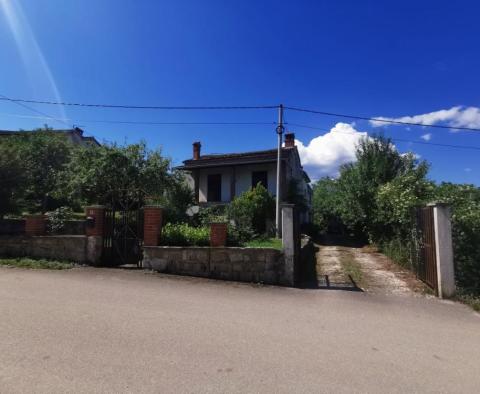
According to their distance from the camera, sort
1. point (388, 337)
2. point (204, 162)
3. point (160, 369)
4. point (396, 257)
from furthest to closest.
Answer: point (204, 162) < point (396, 257) < point (388, 337) < point (160, 369)

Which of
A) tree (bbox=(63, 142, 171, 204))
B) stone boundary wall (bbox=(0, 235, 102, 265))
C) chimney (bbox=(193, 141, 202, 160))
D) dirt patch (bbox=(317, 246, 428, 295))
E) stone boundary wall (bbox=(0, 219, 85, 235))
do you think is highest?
chimney (bbox=(193, 141, 202, 160))

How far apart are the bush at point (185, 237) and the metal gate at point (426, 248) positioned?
5087 millimetres

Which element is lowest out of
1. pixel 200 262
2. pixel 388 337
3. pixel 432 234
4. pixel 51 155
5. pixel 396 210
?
pixel 388 337

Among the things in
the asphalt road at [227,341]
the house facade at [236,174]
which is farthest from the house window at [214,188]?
the asphalt road at [227,341]

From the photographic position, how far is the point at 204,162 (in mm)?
20359

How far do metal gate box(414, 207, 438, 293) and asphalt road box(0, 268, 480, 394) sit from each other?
34.5 inches

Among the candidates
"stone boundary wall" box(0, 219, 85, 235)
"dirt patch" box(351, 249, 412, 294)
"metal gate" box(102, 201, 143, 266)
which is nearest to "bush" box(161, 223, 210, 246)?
"metal gate" box(102, 201, 143, 266)

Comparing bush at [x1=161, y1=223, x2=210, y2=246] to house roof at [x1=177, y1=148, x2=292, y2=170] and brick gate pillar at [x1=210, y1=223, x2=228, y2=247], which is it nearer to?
brick gate pillar at [x1=210, y1=223, x2=228, y2=247]

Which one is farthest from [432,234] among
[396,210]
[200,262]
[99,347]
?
[99,347]

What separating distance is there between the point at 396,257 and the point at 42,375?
1022 cm

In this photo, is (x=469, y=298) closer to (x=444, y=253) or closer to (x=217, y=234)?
(x=444, y=253)

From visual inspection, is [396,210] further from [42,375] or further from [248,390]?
[42,375]

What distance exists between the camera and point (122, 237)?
902 centimetres

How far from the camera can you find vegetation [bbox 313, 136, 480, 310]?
6598 mm
